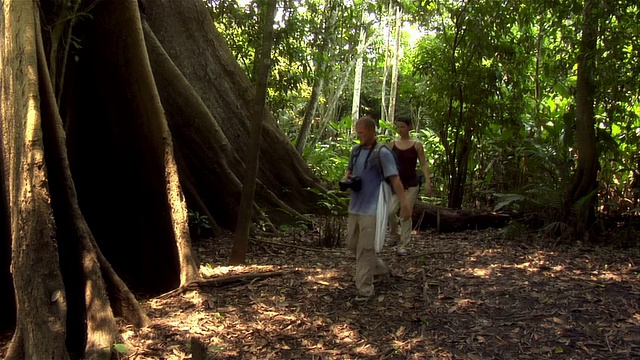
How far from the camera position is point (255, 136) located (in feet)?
20.4

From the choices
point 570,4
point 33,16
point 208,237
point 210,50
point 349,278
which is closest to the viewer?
point 33,16

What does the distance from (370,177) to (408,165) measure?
2289 mm

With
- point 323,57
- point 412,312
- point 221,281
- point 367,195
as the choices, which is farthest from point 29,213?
point 323,57

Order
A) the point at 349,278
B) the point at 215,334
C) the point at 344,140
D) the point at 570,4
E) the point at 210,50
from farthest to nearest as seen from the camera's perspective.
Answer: the point at 344,140 → the point at 210,50 → the point at 570,4 → the point at 349,278 → the point at 215,334

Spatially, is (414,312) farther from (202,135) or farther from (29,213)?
(202,135)

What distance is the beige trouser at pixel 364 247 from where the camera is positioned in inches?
195

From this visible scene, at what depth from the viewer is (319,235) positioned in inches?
302

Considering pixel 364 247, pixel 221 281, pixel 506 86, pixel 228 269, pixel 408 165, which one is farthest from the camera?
pixel 506 86

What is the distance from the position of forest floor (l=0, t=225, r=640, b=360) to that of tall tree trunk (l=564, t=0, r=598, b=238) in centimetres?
89

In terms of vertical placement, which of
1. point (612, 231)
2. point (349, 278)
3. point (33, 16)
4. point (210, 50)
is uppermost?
point (210, 50)

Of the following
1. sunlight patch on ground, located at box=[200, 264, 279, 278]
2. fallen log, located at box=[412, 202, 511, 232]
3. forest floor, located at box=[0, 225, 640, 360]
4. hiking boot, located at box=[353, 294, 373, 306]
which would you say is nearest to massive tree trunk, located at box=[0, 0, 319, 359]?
sunlight patch on ground, located at box=[200, 264, 279, 278]

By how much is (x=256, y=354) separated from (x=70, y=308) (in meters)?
1.70

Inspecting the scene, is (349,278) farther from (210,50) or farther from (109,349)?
(210,50)

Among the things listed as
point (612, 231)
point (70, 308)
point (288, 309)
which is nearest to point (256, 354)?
point (288, 309)
